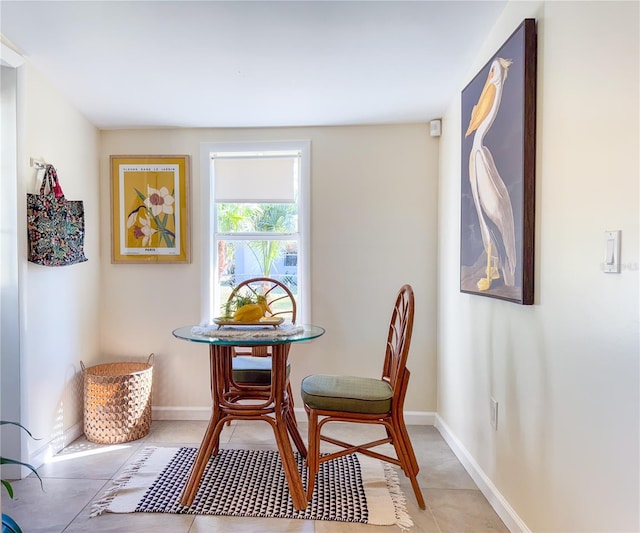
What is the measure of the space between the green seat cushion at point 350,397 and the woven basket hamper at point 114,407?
130cm

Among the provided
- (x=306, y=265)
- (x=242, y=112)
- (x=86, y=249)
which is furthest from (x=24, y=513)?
(x=242, y=112)

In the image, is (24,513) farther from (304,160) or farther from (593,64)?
(593,64)

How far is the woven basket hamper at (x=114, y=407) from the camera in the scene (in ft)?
8.11

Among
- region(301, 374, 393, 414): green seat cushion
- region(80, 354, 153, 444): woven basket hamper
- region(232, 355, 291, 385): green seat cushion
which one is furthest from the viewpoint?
region(80, 354, 153, 444): woven basket hamper

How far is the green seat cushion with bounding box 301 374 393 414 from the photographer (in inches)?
72.0

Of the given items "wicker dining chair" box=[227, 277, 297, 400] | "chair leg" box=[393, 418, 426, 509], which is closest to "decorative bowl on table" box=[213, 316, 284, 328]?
"wicker dining chair" box=[227, 277, 297, 400]

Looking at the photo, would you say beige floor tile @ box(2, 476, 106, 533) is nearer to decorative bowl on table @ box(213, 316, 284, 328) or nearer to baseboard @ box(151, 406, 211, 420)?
Answer: baseboard @ box(151, 406, 211, 420)

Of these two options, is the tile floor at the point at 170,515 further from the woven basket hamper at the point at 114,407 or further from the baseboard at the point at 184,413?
the baseboard at the point at 184,413

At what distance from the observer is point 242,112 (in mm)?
2658

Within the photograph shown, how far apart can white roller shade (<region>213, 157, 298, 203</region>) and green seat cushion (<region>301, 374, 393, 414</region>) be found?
59.9 inches

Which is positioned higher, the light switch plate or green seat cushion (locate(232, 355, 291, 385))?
the light switch plate

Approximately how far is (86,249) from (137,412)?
119 cm

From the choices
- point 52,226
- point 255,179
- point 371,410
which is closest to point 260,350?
point 371,410

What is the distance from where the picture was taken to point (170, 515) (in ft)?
5.83
